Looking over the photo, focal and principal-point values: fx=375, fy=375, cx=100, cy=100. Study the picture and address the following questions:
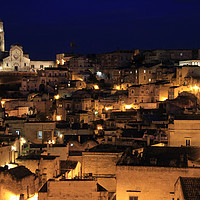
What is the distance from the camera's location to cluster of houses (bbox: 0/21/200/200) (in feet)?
60.1

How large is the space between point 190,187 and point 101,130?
24230mm

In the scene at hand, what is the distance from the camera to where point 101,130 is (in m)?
40.0

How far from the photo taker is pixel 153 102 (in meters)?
49.4

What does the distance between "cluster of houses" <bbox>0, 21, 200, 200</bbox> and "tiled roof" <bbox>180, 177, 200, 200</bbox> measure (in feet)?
0.15

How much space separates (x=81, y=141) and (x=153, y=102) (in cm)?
1801

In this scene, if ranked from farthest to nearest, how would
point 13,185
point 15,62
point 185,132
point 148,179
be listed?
point 15,62
point 185,132
point 13,185
point 148,179

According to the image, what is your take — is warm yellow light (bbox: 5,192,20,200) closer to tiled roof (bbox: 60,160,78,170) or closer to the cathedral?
tiled roof (bbox: 60,160,78,170)

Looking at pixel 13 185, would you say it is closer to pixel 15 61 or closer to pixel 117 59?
pixel 15 61

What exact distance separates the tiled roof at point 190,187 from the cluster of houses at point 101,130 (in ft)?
0.15

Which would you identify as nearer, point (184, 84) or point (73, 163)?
point (73, 163)

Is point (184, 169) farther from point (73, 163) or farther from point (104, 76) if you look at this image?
point (104, 76)

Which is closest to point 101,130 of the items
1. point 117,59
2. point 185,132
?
point 185,132

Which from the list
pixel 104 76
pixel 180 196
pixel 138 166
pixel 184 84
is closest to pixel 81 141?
pixel 138 166

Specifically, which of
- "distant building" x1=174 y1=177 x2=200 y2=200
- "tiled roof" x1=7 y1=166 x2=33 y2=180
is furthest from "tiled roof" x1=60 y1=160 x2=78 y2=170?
"distant building" x1=174 y1=177 x2=200 y2=200
